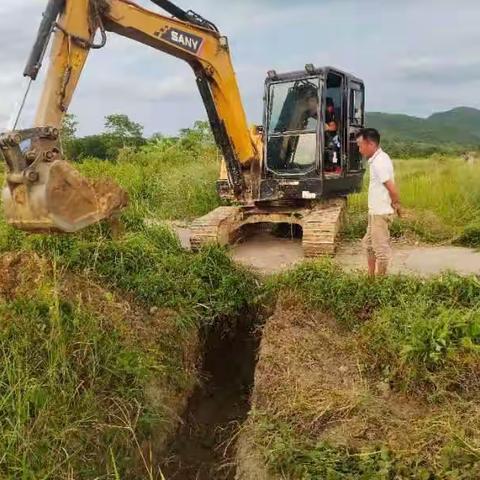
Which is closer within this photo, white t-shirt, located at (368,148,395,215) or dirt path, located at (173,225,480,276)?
white t-shirt, located at (368,148,395,215)

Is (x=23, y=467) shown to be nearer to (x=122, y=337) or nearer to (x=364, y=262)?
(x=122, y=337)

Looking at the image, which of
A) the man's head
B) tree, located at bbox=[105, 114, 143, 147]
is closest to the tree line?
tree, located at bbox=[105, 114, 143, 147]

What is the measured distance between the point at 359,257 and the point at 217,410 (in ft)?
10.8

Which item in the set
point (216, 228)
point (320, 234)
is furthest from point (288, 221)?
point (216, 228)

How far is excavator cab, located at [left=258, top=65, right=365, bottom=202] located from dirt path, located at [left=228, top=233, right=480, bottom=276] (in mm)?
765

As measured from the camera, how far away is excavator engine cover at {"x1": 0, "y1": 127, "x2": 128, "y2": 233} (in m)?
5.04

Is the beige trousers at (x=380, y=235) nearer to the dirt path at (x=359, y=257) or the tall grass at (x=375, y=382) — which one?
the tall grass at (x=375, y=382)

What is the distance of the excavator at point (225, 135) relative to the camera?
5230mm

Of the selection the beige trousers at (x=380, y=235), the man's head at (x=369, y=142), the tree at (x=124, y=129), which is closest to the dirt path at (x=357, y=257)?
the beige trousers at (x=380, y=235)

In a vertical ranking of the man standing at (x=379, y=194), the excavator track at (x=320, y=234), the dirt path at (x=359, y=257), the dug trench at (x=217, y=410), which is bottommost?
the dug trench at (x=217, y=410)

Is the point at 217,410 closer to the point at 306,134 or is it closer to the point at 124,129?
the point at 306,134

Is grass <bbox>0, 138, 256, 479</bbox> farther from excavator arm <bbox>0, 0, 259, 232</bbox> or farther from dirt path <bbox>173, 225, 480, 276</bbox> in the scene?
dirt path <bbox>173, 225, 480, 276</bbox>

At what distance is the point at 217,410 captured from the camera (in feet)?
21.3

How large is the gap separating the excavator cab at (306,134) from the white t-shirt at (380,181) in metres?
2.37
